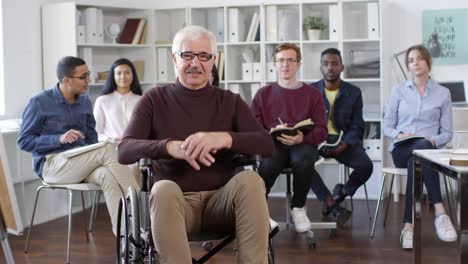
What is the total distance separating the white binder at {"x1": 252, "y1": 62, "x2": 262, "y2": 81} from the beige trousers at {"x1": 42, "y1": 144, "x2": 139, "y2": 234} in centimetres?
244

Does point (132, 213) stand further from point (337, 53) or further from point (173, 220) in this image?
point (337, 53)

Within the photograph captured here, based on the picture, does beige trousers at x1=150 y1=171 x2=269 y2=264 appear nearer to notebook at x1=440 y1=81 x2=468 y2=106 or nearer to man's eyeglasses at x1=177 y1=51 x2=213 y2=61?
man's eyeglasses at x1=177 y1=51 x2=213 y2=61

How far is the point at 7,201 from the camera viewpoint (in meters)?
2.71

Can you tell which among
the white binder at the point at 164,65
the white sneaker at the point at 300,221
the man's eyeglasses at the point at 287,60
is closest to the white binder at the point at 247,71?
the white binder at the point at 164,65

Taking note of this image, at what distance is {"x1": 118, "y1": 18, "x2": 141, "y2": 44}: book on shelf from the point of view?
6703mm

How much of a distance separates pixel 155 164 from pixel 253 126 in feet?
1.45

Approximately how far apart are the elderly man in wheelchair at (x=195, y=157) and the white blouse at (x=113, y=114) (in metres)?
2.02

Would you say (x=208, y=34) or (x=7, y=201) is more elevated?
(x=208, y=34)

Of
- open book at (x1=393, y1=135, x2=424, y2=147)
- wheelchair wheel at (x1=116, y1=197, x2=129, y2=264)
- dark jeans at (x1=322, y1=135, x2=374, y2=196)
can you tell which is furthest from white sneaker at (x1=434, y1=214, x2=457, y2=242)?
wheelchair wheel at (x1=116, y1=197, x2=129, y2=264)

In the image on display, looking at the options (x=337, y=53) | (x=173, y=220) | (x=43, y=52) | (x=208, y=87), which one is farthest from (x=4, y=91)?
(x=173, y=220)

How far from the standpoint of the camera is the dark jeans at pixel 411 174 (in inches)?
184

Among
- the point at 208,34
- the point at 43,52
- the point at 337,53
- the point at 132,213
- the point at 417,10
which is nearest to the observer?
the point at 132,213

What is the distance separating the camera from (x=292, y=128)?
179 inches

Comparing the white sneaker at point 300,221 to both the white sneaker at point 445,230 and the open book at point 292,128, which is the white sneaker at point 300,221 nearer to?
the open book at point 292,128
